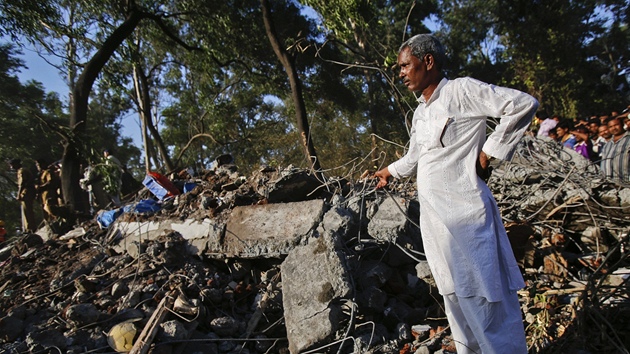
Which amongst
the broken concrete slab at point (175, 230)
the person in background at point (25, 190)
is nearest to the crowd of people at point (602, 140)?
the broken concrete slab at point (175, 230)

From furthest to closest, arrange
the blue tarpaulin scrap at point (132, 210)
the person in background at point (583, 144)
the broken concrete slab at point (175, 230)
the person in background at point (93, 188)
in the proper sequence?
1. the person in background at point (93, 188)
2. the person in background at point (583, 144)
3. the blue tarpaulin scrap at point (132, 210)
4. the broken concrete slab at point (175, 230)

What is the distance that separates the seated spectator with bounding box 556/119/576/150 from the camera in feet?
19.0

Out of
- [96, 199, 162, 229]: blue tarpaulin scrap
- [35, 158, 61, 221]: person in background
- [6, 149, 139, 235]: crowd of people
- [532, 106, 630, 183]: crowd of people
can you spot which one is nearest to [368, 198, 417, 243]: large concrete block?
[532, 106, 630, 183]: crowd of people

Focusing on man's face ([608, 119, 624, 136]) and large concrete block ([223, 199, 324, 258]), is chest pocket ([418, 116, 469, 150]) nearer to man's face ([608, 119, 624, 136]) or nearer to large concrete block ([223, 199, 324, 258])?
large concrete block ([223, 199, 324, 258])

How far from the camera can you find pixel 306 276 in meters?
2.64

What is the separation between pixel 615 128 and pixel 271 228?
5.22 meters

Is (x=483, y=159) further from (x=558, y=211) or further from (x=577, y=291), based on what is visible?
(x=558, y=211)

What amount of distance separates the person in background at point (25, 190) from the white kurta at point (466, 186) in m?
8.12

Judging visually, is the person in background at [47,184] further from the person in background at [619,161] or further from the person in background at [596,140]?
the person in background at [596,140]

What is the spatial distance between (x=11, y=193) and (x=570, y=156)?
19.6 meters

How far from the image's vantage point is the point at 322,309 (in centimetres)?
244

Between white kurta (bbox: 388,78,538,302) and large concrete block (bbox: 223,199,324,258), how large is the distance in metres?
1.36

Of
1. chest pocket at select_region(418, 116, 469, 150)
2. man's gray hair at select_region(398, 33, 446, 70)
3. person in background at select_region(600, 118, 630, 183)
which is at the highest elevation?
man's gray hair at select_region(398, 33, 446, 70)

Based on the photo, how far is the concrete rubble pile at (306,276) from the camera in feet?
7.82
